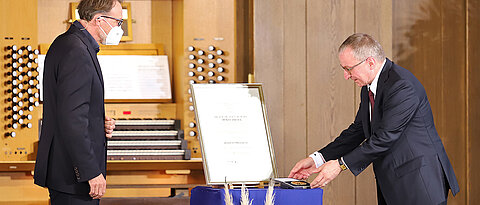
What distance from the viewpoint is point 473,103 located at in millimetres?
4320

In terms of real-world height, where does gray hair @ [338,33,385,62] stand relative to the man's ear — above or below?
above

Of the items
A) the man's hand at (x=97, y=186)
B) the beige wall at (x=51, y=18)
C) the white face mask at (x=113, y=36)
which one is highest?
the beige wall at (x=51, y=18)

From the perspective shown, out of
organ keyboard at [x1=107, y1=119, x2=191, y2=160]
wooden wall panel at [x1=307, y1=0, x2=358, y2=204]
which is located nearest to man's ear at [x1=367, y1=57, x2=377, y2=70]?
wooden wall panel at [x1=307, y1=0, x2=358, y2=204]

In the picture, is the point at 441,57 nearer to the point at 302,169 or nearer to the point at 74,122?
the point at 302,169

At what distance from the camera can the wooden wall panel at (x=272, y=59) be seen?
12.6ft

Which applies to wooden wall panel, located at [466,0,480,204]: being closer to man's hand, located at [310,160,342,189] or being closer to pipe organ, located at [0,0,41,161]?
man's hand, located at [310,160,342,189]

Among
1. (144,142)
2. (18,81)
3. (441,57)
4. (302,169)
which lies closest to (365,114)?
(302,169)

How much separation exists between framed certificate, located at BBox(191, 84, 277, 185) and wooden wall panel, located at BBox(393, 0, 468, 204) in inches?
68.8

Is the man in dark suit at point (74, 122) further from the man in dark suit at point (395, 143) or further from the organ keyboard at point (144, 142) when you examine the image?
the organ keyboard at point (144, 142)

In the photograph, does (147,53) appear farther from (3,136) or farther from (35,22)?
(3,136)

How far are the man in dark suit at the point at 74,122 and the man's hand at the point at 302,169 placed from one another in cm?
99

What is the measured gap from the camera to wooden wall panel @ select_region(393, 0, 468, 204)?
14.3ft

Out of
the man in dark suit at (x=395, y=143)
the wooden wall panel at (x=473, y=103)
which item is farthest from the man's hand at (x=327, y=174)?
the wooden wall panel at (x=473, y=103)

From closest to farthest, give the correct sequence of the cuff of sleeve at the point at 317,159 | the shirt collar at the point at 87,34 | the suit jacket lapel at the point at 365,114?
the shirt collar at the point at 87,34 < the suit jacket lapel at the point at 365,114 < the cuff of sleeve at the point at 317,159
